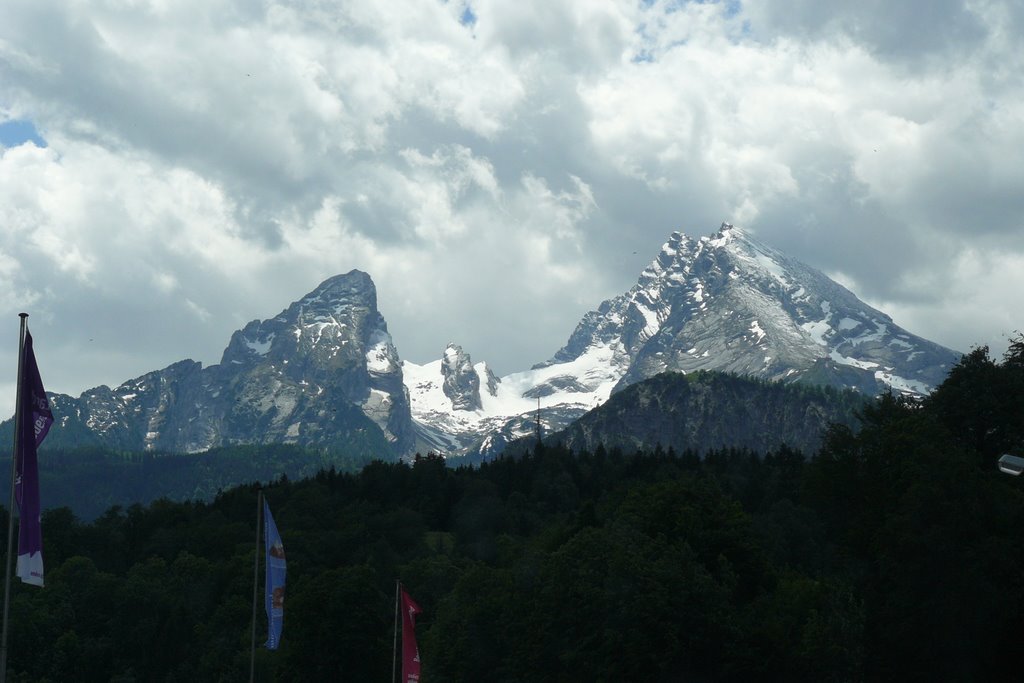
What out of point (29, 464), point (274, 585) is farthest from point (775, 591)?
point (29, 464)

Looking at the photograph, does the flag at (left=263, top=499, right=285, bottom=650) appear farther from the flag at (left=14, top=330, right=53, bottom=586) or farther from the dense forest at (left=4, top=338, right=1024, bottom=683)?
the dense forest at (left=4, top=338, right=1024, bottom=683)

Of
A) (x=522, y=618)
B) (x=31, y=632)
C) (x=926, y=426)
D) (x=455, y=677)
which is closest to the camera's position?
(x=926, y=426)

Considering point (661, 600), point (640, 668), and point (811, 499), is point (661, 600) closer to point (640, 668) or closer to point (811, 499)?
point (640, 668)

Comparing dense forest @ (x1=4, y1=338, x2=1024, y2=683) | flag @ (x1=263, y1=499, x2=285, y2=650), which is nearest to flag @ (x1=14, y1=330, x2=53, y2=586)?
flag @ (x1=263, y1=499, x2=285, y2=650)

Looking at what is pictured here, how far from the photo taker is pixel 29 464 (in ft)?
139

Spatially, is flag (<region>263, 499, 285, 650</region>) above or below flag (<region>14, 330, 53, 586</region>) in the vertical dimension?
below

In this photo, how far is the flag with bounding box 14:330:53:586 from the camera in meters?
41.5

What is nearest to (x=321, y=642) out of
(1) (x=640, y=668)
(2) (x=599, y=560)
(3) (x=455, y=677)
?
(3) (x=455, y=677)

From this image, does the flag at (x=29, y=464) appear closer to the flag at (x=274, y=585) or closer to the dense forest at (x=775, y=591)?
the flag at (x=274, y=585)

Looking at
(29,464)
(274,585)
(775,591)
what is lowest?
(274,585)

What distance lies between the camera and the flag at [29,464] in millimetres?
41500

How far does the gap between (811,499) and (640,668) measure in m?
17.7

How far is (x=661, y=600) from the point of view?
81875 millimetres

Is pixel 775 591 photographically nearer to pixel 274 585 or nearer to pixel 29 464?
pixel 274 585
